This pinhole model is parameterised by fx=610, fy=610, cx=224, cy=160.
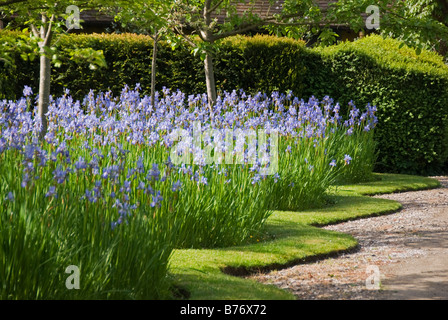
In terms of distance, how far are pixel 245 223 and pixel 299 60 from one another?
7.84 meters

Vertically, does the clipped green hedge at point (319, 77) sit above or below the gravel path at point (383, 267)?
above

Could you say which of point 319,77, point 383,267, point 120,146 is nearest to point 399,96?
point 319,77

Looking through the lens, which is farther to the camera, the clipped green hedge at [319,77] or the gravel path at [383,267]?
the clipped green hedge at [319,77]

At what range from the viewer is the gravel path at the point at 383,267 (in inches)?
202

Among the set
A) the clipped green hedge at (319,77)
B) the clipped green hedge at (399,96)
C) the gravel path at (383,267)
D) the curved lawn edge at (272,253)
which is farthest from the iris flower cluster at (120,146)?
the clipped green hedge at (319,77)

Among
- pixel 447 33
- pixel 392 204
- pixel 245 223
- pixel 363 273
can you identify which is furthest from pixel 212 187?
pixel 447 33

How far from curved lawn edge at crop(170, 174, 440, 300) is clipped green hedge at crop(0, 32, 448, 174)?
4.05 m

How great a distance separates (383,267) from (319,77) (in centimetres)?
858

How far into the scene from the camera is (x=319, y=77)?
552 inches

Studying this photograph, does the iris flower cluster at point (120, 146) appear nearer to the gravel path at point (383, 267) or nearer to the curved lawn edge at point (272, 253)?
the curved lawn edge at point (272, 253)

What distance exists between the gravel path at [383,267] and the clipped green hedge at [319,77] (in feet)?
16.6

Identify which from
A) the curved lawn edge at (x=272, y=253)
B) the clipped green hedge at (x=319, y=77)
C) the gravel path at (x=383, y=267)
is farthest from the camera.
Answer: the clipped green hedge at (x=319, y=77)

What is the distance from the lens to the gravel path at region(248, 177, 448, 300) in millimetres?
5133

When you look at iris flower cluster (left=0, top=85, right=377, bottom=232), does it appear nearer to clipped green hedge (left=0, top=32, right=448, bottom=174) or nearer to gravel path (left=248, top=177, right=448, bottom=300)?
gravel path (left=248, top=177, right=448, bottom=300)
